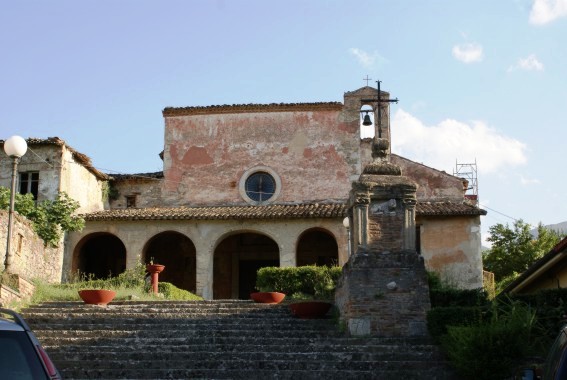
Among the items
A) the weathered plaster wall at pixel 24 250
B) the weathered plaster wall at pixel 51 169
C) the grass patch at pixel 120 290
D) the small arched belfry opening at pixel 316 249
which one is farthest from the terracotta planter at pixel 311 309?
the small arched belfry opening at pixel 316 249

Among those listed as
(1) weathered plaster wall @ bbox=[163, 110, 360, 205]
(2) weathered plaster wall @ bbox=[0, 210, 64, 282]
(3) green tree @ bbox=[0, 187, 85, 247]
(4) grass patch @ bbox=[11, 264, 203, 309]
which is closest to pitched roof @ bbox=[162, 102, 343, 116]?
(1) weathered plaster wall @ bbox=[163, 110, 360, 205]

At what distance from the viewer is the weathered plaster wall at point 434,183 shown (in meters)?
29.6

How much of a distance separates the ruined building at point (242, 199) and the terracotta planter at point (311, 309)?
1247 centimetres

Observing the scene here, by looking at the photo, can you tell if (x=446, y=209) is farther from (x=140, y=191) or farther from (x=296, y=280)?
(x=140, y=191)

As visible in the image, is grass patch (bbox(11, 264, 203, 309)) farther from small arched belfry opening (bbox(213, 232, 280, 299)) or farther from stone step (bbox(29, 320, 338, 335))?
small arched belfry opening (bbox(213, 232, 280, 299))

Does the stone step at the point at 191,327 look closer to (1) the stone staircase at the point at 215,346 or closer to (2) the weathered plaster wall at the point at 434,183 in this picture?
(1) the stone staircase at the point at 215,346

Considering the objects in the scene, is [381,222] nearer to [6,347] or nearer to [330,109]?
[6,347]

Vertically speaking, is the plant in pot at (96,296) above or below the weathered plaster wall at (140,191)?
below

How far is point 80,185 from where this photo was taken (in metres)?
28.9

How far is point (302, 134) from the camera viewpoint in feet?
101

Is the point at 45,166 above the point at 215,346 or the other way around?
above

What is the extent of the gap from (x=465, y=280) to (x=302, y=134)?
8593 mm

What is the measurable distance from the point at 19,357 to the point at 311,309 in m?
10.7

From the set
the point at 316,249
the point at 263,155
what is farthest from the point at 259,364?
the point at 263,155
